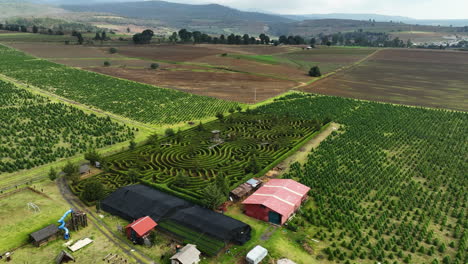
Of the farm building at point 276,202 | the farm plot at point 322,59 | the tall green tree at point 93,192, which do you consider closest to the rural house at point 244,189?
the farm building at point 276,202

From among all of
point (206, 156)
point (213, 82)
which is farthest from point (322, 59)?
point (206, 156)

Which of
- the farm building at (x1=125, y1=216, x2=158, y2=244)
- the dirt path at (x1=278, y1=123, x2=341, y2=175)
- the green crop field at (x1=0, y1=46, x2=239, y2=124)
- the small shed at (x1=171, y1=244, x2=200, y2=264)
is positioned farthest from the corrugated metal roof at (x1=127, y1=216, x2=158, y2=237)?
the green crop field at (x1=0, y1=46, x2=239, y2=124)

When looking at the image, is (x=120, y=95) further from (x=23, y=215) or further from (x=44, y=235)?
(x=44, y=235)

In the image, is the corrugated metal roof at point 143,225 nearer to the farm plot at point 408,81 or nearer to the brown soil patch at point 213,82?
the brown soil patch at point 213,82

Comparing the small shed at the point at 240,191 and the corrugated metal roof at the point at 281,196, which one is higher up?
the corrugated metal roof at the point at 281,196

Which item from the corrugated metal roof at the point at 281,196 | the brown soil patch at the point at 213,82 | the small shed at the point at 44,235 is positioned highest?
the brown soil patch at the point at 213,82

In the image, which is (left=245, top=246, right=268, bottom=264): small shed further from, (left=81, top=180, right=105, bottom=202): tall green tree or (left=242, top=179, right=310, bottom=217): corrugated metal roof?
(left=81, top=180, right=105, bottom=202): tall green tree
